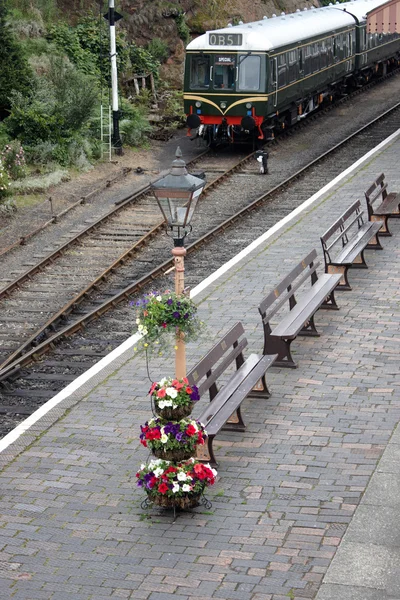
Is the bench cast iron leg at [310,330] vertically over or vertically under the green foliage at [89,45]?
under

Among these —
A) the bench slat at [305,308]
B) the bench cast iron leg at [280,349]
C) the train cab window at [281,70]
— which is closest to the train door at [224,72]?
the train cab window at [281,70]

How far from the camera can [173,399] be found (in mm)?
8617

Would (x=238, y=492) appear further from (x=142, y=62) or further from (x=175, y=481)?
(x=142, y=62)

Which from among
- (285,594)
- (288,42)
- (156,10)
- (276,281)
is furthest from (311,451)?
(156,10)

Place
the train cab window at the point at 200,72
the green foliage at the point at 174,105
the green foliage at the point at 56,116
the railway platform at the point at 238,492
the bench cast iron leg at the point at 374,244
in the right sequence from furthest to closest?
the green foliage at the point at 174,105, the train cab window at the point at 200,72, the green foliage at the point at 56,116, the bench cast iron leg at the point at 374,244, the railway platform at the point at 238,492

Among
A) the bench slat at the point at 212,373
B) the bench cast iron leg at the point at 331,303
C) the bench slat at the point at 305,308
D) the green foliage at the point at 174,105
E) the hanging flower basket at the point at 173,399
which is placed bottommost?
the bench cast iron leg at the point at 331,303

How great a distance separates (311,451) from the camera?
968cm

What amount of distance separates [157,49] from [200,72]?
8.56 metres

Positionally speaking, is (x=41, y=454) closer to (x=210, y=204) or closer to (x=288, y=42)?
(x=210, y=204)

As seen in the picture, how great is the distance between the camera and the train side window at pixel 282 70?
87.9 feet

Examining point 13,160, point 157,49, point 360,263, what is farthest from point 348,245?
point 157,49

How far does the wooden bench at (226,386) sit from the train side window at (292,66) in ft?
57.8

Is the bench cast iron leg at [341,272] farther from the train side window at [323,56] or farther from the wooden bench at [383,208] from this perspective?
the train side window at [323,56]

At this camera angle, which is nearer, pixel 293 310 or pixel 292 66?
pixel 293 310
